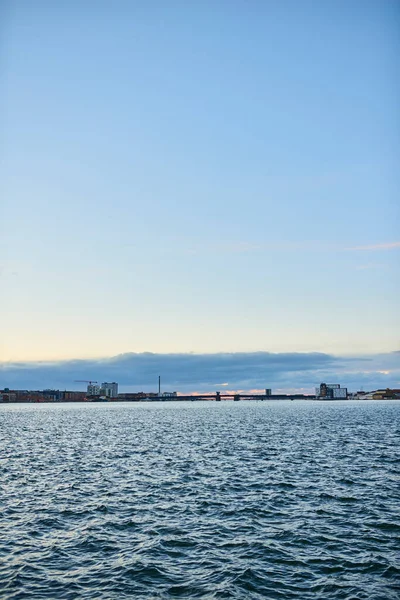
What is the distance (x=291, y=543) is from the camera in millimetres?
26641

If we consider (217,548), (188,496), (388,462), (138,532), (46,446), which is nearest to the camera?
(217,548)

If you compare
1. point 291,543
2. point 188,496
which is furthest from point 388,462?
point 291,543

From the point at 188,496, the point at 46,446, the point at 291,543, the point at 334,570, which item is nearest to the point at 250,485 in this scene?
the point at 188,496

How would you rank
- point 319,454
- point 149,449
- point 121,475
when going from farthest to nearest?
point 149,449, point 319,454, point 121,475

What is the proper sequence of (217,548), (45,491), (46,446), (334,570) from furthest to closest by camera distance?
(46,446) < (45,491) < (217,548) < (334,570)

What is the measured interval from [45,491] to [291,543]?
2181 cm

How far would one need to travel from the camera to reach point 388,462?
180 feet

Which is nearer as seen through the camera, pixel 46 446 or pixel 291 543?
pixel 291 543

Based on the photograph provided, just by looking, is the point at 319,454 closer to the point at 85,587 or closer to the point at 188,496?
the point at 188,496

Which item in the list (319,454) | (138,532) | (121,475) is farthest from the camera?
(319,454)

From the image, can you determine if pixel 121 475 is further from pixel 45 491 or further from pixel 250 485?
pixel 250 485

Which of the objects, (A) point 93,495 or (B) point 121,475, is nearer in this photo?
(A) point 93,495

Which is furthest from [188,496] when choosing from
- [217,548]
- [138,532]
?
[217,548]

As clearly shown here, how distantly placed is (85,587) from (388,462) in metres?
42.5
